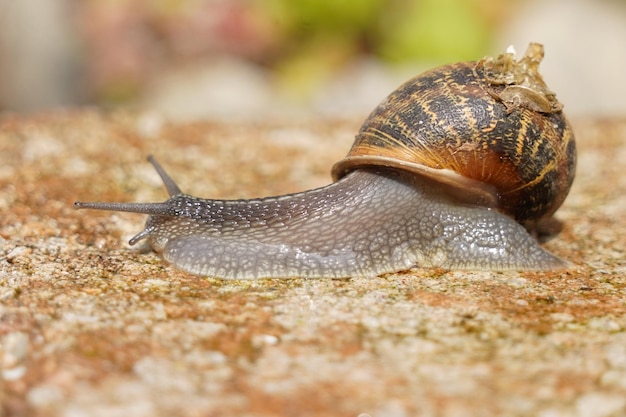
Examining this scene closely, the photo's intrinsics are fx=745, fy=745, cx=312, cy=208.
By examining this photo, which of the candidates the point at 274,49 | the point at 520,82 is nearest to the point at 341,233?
the point at 520,82

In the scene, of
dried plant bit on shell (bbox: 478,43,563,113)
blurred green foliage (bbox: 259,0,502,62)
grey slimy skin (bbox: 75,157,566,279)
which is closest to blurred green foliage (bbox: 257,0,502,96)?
blurred green foliage (bbox: 259,0,502,62)

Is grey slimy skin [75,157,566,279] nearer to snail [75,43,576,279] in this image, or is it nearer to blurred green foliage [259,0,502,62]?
snail [75,43,576,279]

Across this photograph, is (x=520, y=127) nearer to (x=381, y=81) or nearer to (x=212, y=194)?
(x=212, y=194)

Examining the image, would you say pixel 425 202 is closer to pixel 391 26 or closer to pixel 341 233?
pixel 341 233

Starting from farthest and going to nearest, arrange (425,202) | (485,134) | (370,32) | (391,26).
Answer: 1. (370,32)
2. (391,26)
3. (425,202)
4. (485,134)

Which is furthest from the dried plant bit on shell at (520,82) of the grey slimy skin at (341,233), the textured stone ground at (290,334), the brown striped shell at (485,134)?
the textured stone ground at (290,334)

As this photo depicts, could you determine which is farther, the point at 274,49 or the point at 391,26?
the point at 274,49

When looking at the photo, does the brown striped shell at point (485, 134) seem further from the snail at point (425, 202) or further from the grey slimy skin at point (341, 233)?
the grey slimy skin at point (341, 233)
